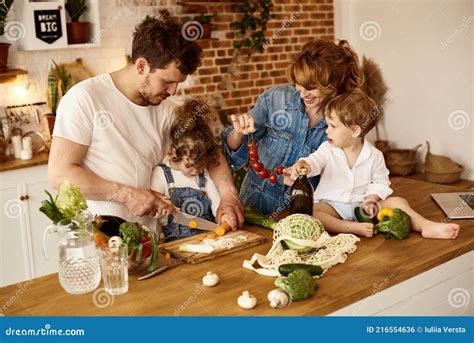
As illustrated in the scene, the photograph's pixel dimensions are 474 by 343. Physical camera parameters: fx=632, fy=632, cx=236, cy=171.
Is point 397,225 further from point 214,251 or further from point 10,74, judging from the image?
point 10,74

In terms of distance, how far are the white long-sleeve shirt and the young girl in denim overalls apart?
461mm

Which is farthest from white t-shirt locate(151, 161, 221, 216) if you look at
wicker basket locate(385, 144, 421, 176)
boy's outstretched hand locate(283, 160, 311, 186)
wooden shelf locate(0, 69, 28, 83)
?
wicker basket locate(385, 144, 421, 176)

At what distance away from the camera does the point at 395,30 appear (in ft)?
19.7

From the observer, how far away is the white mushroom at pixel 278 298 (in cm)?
179

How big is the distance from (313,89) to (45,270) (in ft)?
8.51

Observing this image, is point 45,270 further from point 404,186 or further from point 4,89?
point 404,186

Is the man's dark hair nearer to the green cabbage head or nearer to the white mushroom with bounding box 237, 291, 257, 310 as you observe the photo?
the green cabbage head

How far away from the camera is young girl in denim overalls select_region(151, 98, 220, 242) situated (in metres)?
2.74

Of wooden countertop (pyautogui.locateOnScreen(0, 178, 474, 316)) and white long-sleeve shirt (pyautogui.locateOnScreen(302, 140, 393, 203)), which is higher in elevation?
white long-sleeve shirt (pyautogui.locateOnScreen(302, 140, 393, 203))

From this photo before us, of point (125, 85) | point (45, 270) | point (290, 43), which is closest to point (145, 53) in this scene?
point (125, 85)

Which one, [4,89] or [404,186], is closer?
[404,186]

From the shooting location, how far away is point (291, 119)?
285cm

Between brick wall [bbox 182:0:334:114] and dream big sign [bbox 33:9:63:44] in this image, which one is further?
brick wall [bbox 182:0:334:114]
